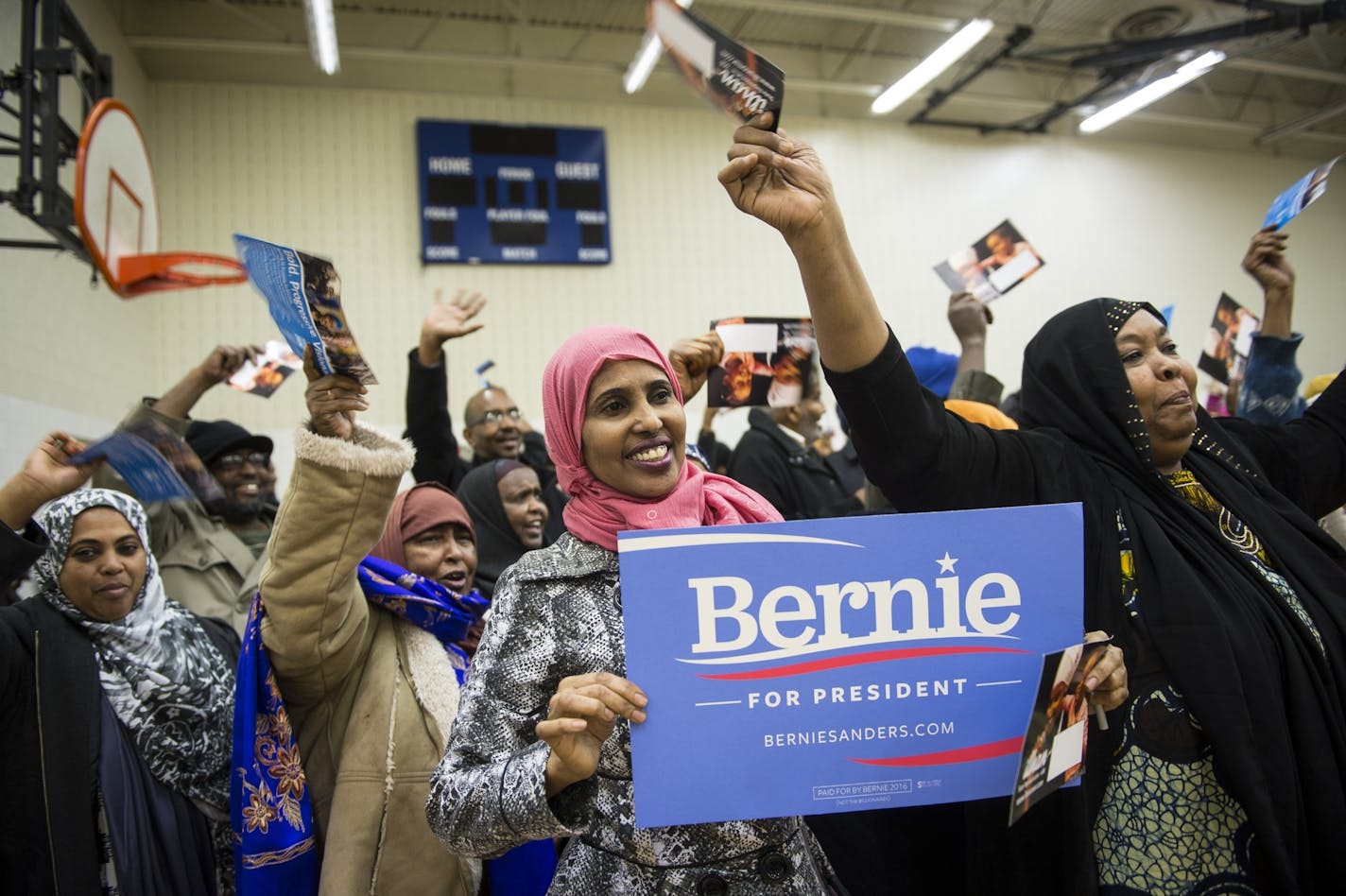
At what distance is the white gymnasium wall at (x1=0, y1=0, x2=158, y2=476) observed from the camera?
13.5ft

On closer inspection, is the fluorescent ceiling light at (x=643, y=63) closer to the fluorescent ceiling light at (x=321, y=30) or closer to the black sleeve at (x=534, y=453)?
the fluorescent ceiling light at (x=321, y=30)

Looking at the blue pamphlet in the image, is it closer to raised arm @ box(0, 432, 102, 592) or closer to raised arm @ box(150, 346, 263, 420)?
raised arm @ box(0, 432, 102, 592)

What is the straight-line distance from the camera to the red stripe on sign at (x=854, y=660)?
971 millimetres

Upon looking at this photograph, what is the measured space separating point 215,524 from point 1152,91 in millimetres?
8046

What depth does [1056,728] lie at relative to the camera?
96 centimetres

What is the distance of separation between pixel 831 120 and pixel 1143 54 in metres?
2.56

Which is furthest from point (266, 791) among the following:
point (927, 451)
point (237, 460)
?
point (237, 460)

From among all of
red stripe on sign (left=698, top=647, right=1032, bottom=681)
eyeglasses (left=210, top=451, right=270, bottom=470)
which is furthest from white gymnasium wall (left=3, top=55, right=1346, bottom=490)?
red stripe on sign (left=698, top=647, right=1032, bottom=681)

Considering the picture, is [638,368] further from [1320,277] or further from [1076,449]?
[1320,277]

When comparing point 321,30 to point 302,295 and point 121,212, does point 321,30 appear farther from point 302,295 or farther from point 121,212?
point 302,295

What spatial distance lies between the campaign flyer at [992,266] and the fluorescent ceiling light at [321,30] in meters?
4.22

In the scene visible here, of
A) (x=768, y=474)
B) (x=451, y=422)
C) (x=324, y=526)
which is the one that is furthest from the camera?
(x=768, y=474)

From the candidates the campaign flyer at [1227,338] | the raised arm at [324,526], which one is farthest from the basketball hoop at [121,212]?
the campaign flyer at [1227,338]

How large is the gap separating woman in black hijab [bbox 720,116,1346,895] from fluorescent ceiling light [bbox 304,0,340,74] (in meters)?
5.40
